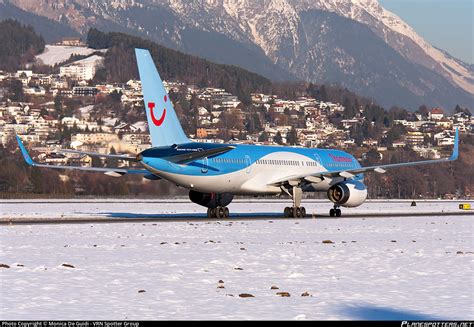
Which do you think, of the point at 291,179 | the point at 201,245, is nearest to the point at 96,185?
the point at 291,179

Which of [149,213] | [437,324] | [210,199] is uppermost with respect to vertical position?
[210,199]

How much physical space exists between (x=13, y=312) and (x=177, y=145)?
1262 inches

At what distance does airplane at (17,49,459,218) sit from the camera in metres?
49.9

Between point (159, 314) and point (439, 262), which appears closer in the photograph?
point (159, 314)

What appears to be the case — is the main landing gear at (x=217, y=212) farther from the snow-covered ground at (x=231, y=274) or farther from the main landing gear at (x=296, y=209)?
the snow-covered ground at (x=231, y=274)

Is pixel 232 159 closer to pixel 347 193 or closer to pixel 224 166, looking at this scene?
pixel 224 166

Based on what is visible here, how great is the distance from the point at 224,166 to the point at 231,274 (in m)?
27.9

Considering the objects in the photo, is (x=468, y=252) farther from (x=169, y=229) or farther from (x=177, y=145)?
(x=177, y=145)

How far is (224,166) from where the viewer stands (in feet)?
173

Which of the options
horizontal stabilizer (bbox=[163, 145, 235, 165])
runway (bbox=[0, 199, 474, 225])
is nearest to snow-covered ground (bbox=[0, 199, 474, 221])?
runway (bbox=[0, 199, 474, 225])

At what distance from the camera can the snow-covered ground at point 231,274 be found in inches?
753

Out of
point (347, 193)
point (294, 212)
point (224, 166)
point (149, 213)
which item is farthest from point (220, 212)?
point (149, 213)

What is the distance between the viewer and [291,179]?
57.0 metres

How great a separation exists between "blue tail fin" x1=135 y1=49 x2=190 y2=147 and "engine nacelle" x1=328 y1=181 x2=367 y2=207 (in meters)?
10.6
